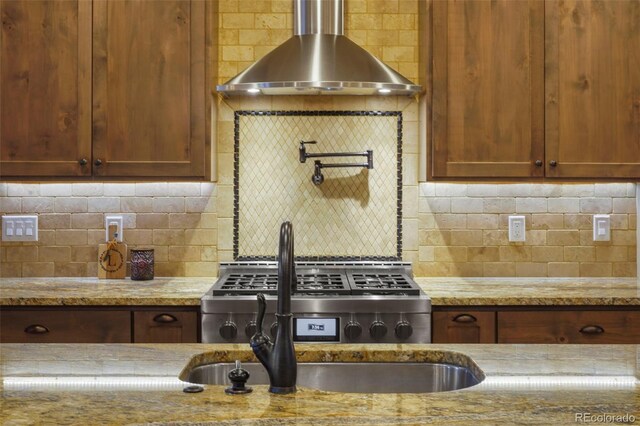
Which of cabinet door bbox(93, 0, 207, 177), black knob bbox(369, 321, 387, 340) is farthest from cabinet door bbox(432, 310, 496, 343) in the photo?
cabinet door bbox(93, 0, 207, 177)

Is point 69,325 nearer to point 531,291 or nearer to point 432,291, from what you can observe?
point 432,291

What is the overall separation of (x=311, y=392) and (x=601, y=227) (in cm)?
270

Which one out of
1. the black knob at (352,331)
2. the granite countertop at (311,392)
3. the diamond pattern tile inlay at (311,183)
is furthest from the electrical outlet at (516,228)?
the granite countertop at (311,392)

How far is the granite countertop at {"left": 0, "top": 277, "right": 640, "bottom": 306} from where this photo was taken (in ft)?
10.4

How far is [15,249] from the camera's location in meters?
3.86

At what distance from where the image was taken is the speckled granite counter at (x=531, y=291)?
10.4 ft

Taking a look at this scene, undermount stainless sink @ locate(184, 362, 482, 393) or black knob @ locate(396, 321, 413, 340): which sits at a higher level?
undermount stainless sink @ locate(184, 362, 482, 393)

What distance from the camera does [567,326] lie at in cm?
319

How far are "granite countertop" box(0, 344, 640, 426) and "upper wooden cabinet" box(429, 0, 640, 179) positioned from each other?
1.62 meters

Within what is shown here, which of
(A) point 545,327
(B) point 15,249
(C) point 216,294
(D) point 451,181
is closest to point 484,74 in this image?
(D) point 451,181

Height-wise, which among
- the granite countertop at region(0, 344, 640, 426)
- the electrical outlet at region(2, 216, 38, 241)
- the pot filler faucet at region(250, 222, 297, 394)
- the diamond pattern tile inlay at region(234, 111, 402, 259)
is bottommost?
the granite countertop at region(0, 344, 640, 426)

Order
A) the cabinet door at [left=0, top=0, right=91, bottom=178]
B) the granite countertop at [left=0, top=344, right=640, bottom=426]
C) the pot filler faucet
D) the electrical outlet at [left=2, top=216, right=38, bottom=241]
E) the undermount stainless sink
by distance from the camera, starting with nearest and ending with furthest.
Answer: the granite countertop at [left=0, top=344, right=640, bottom=426], the pot filler faucet, the undermount stainless sink, the cabinet door at [left=0, top=0, right=91, bottom=178], the electrical outlet at [left=2, top=216, right=38, bottom=241]

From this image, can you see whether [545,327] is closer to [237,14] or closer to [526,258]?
[526,258]

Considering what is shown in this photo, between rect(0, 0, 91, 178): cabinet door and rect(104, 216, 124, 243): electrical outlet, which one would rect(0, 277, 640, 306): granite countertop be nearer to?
rect(104, 216, 124, 243): electrical outlet
